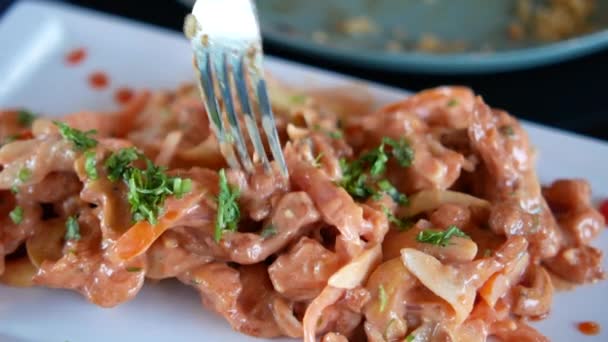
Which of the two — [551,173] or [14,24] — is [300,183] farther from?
[14,24]

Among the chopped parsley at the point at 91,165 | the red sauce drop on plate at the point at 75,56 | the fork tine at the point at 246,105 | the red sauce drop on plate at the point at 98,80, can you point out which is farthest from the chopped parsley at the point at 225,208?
the red sauce drop on plate at the point at 75,56

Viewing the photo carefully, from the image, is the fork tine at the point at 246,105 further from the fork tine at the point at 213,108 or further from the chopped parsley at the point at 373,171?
the chopped parsley at the point at 373,171

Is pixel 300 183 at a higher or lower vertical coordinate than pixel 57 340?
higher

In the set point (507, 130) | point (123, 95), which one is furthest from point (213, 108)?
point (123, 95)

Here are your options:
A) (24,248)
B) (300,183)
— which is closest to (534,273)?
(300,183)

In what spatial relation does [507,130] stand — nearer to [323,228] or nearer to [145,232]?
[323,228]

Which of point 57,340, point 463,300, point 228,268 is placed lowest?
point 57,340
